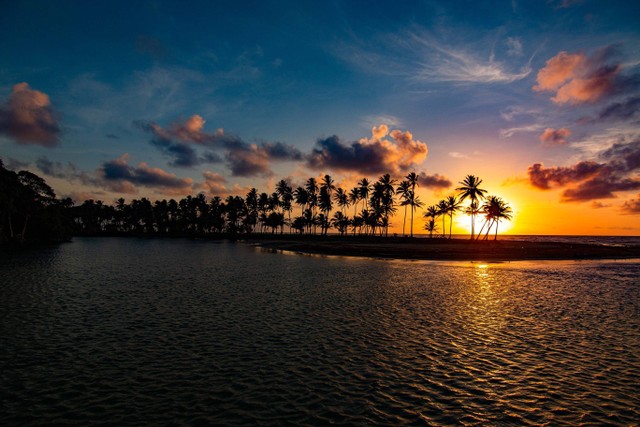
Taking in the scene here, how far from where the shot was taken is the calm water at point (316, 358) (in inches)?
417

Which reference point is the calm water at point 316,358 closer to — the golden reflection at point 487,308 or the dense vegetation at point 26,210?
the golden reflection at point 487,308

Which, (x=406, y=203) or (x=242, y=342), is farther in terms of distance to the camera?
(x=406, y=203)

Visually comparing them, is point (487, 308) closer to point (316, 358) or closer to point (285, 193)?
point (316, 358)

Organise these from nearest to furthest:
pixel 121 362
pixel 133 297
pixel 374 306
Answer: pixel 121 362, pixel 374 306, pixel 133 297

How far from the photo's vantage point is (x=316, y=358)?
50.2 feet

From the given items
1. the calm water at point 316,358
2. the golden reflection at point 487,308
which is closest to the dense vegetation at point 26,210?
the calm water at point 316,358

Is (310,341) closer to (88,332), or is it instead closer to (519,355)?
(519,355)

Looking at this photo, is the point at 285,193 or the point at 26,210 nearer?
the point at 26,210

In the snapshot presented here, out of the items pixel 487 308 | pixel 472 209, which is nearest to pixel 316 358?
pixel 487 308

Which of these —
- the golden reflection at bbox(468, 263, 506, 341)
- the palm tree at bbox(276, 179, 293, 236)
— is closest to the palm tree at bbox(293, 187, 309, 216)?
the palm tree at bbox(276, 179, 293, 236)

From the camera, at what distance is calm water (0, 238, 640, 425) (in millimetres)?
10594

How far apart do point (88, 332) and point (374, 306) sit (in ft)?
62.1

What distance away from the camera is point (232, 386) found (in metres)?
12.3

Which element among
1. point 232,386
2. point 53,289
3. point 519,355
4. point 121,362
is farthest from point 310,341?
point 53,289
